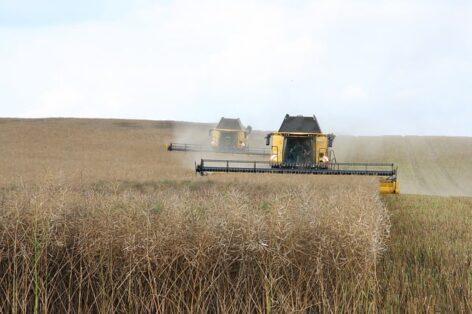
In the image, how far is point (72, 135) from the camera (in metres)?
50.5

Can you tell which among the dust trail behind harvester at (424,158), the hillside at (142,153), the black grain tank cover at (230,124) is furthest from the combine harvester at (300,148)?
the black grain tank cover at (230,124)

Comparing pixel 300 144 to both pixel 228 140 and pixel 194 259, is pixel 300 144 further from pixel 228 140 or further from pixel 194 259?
pixel 194 259

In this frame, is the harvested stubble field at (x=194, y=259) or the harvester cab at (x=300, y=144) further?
the harvester cab at (x=300, y=144)

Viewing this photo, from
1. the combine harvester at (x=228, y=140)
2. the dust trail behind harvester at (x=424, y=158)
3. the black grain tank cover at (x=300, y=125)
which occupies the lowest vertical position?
the dust trail behind harvester at (x=424, y=158)

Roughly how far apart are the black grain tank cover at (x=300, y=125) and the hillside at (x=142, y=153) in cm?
513

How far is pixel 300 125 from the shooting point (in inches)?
742

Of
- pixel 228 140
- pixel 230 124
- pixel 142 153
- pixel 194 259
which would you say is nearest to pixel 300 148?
pixel 228 140

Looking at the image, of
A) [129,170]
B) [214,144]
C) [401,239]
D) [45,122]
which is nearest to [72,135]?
[45,122]

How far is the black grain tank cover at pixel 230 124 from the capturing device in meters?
29.8

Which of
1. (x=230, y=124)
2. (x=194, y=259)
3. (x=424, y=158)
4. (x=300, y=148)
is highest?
(x=230, y=124)

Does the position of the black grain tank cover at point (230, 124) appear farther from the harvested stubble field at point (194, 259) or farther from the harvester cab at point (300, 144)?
the harvested stubble field at point (194, 259)

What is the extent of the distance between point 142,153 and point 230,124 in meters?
11.2

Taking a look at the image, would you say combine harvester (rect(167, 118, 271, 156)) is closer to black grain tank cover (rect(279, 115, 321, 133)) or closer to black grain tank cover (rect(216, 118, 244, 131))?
black grain tank cover (rect(216, 118, 244, 131))

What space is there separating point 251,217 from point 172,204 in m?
0.85
